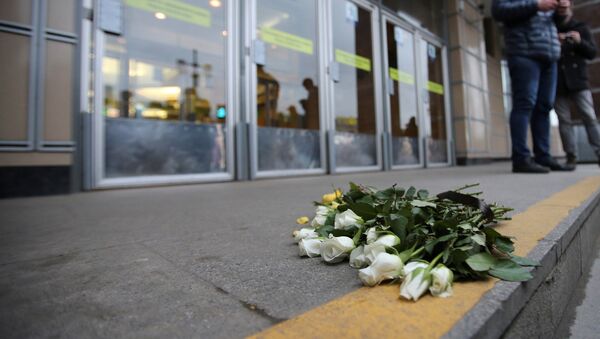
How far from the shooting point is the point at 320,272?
78cm

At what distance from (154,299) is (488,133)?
9280 mm

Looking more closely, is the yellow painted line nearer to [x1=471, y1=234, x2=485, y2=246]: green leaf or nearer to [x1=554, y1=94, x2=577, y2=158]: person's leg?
[x1=471, y1=234, x2=485, y2=246]: green leaf

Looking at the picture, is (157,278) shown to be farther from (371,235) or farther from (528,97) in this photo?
(528,97)

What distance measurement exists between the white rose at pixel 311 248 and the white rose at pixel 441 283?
329mm

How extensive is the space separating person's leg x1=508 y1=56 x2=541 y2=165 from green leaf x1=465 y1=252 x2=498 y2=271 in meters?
3.48

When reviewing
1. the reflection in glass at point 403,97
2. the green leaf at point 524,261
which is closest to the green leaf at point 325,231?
the green leaf at point 524,261

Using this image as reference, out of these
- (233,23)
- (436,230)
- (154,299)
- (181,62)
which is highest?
(233,23)

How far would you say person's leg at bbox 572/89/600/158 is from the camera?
13.9ft

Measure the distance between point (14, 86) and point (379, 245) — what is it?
10.3 ft

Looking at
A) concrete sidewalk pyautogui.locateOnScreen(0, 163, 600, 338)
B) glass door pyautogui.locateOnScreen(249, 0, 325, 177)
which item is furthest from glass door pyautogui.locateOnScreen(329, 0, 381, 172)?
concrete sidewalk pyautogui.locateOnScreen(0, 163, 600, 338)

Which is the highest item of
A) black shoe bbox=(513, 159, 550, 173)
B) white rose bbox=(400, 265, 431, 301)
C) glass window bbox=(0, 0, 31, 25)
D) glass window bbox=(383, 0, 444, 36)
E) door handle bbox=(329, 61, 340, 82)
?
glass window bbox=(383, 0, 444, 36)

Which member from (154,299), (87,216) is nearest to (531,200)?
(154,299)

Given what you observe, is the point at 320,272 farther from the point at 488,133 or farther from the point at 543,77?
the point at 488,133

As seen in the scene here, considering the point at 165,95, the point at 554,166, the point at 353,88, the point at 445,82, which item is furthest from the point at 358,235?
Result: the point at 445,82
